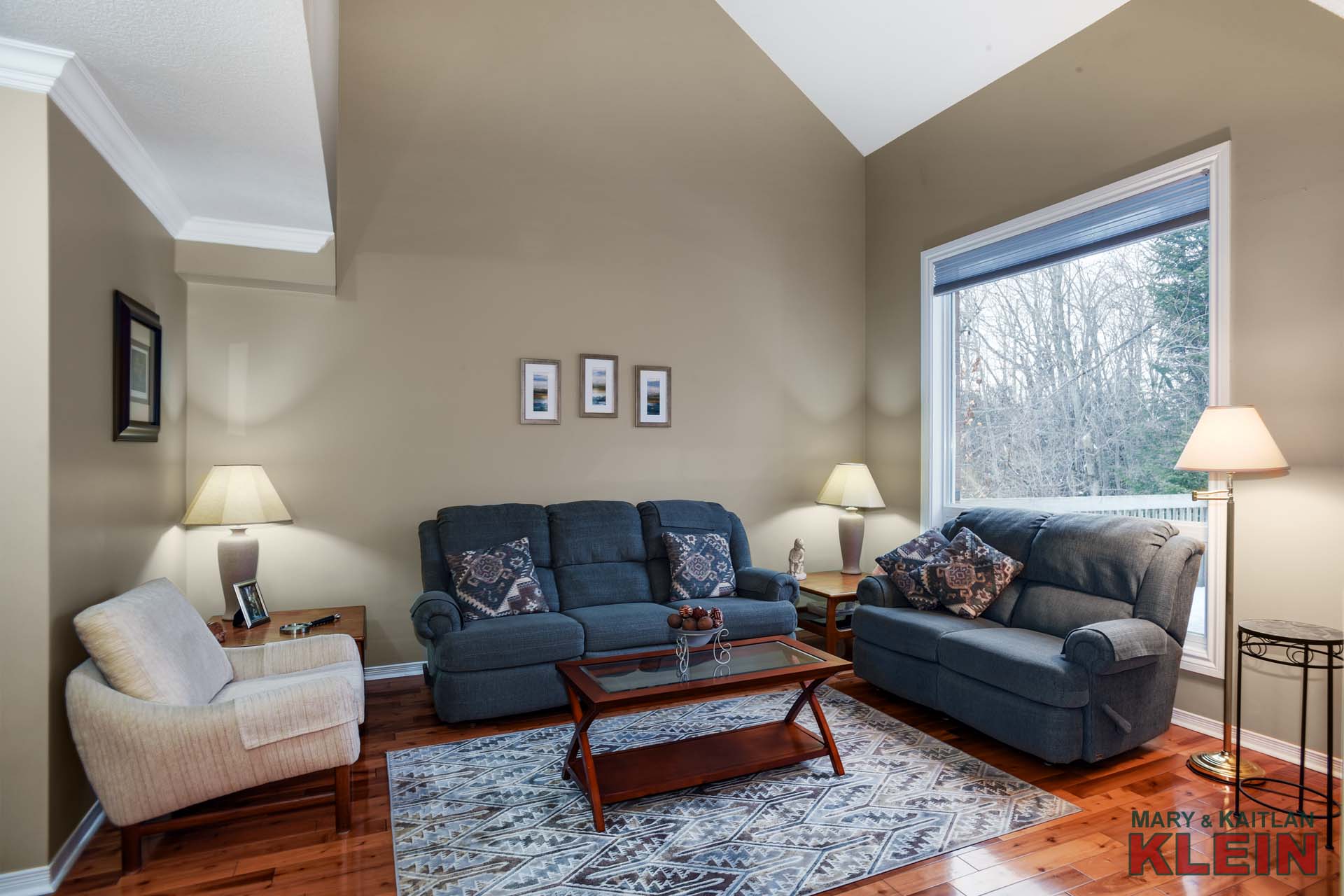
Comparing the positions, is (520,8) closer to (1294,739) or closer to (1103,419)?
(1103,419)

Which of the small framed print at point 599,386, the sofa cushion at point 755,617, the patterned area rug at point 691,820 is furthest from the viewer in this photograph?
the small framed print at point 599,386

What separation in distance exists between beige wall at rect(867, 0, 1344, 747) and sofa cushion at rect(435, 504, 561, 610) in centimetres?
330

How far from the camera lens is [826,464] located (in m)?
5.64

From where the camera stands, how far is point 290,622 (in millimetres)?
3695

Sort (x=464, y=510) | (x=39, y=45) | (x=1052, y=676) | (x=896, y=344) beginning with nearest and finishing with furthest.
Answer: (x=39, y=45) < (x=1052, y=676) < (x=464, y=510) < (x=896, y=344)

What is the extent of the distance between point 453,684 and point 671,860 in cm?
153

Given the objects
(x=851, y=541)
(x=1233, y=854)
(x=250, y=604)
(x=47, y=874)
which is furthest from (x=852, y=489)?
(x=47, y=874)

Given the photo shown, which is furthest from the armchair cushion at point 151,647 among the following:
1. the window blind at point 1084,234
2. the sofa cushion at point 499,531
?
the window blind at point 1084,234

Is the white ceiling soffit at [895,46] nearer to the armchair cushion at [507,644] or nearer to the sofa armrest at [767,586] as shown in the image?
the sofa armrest at [767,586]

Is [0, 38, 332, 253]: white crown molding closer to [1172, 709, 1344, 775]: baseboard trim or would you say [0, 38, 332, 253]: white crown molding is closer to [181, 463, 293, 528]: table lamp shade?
[181, 463, 293, 528]: table lamp shade

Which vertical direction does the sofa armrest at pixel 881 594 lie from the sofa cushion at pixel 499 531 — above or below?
below

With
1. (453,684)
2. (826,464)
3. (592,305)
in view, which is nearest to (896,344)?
(826,464)

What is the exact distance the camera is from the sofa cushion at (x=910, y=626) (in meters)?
3.62

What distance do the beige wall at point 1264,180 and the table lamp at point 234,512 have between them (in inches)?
178
